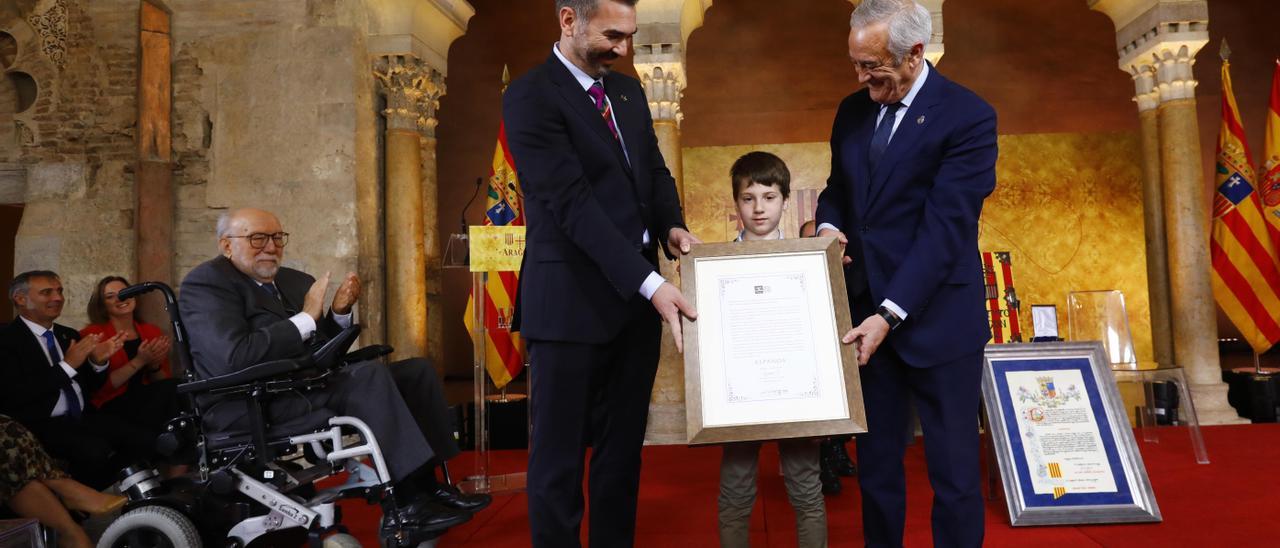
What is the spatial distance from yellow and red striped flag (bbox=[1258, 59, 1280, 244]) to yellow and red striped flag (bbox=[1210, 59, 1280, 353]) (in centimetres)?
5

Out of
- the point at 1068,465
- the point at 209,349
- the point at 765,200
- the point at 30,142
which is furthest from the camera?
the point at 30,142

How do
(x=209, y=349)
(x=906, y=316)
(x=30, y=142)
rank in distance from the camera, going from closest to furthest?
1. (x=906, y=316)
2. (x=209, y=349)
3. (x=30, y=142)

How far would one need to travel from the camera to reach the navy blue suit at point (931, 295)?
7.09 ft

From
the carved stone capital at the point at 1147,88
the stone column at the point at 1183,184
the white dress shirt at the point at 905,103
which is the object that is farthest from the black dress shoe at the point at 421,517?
the carved stone capital at the point at 1147,88

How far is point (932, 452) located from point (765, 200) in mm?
986

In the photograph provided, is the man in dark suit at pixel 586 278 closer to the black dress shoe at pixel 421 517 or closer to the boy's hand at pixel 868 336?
the boy's hand at pixel 868 336

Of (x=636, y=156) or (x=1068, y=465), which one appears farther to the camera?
(x=1068, y=465)

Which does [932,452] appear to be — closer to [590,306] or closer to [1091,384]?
[590,306]

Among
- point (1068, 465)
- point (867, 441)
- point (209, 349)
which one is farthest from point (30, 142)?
point (1068, 465)

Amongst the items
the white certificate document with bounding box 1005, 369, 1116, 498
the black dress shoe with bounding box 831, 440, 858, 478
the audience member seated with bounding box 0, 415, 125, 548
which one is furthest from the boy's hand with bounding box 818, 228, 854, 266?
the audience member seated with bounding box 0, 415, 125, 548

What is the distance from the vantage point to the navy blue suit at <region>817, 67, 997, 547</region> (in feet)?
7.09

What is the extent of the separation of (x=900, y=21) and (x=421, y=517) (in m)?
2.29

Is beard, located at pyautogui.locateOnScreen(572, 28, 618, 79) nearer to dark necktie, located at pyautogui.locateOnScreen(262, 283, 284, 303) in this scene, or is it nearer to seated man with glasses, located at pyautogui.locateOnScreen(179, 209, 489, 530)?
seated man with glasses, located at pyautogui.locateOnScreen(179, 209, 489, 530)

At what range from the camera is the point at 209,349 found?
3180mm
